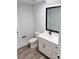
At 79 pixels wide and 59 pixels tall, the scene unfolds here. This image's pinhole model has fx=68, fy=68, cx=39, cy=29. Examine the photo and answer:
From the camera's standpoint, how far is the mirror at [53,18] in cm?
267

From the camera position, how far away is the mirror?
267 centimetres

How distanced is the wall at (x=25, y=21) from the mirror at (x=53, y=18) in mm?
1212

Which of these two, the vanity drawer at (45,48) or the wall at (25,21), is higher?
the wall at (25,21)

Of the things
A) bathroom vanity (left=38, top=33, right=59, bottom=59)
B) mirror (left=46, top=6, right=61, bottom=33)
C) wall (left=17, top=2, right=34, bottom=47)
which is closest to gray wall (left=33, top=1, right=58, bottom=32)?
mirror (left=46, top=6, right=61, bottom=33)

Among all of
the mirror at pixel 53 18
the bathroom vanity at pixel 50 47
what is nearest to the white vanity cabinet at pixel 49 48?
the bathroom vanity at pixel 50 47

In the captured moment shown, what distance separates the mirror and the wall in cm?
121

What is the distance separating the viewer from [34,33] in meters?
4.16

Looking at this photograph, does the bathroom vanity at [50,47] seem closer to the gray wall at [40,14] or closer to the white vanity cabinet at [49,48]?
the white vanity cabinet at [49,48]

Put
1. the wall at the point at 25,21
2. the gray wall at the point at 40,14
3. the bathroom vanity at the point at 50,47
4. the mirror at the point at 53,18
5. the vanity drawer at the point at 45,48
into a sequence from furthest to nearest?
the wall at the point at 25,21 < the gray wall at the point at 40,14 < the mirror at the point at 53,18 < the vanity drawer at the point at 45,48 < the bathroom vanity at the point at 50,47

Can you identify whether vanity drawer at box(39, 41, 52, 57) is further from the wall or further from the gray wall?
the wall

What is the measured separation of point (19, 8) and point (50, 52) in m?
2.50

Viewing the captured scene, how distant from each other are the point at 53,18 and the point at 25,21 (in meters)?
1.58
